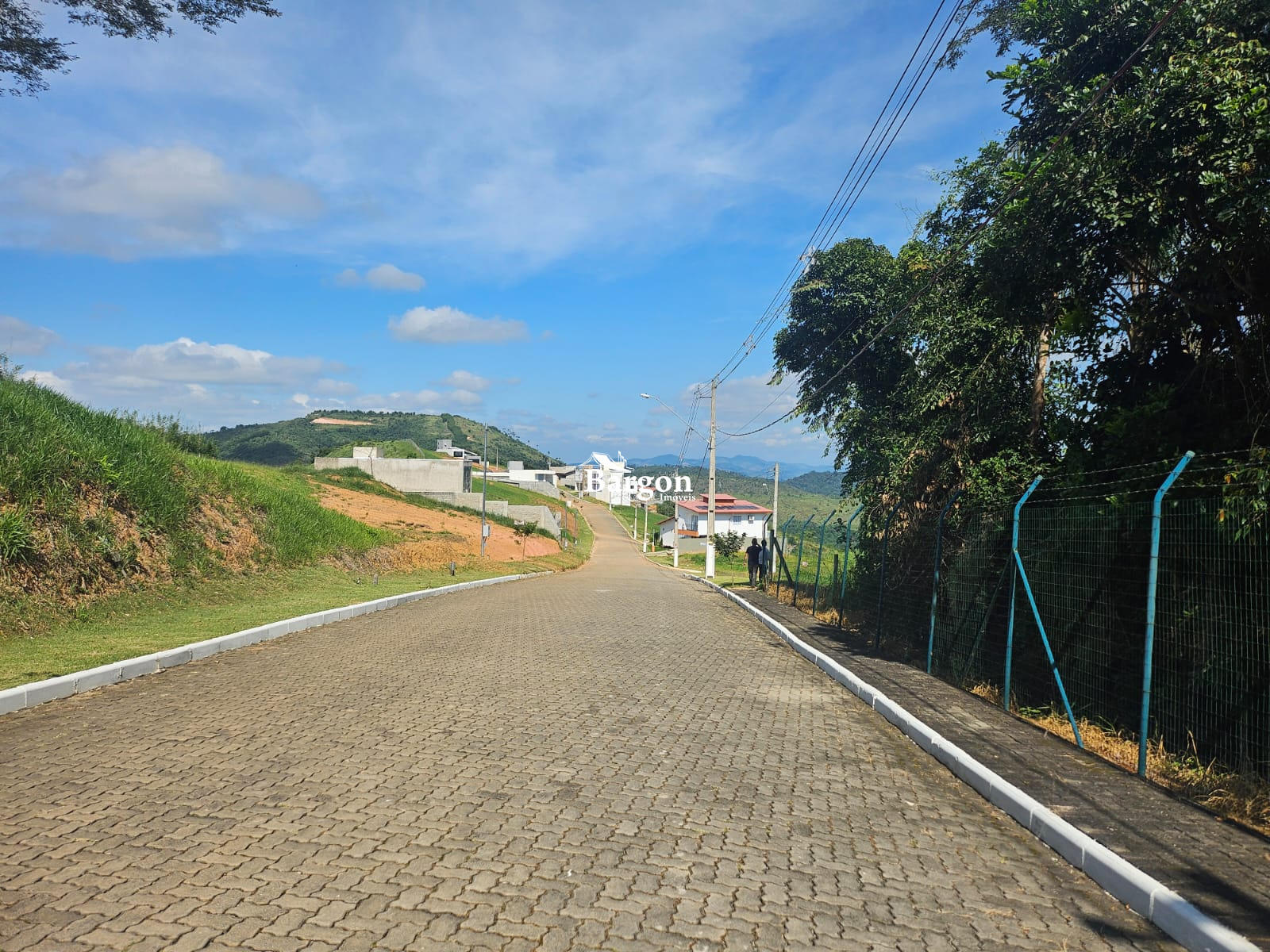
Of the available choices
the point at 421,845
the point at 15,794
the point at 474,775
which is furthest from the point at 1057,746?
the point at 15,794

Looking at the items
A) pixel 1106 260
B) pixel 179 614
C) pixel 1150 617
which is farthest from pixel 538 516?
pixel 1150 617

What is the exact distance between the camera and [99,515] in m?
15.1

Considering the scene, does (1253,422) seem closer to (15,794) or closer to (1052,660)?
(1052,660)

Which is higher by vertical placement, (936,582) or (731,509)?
(731,509)

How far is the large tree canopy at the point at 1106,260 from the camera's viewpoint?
24.5 feet

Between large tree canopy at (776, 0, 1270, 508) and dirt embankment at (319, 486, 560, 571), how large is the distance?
20253mm

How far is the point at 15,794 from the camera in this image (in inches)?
202

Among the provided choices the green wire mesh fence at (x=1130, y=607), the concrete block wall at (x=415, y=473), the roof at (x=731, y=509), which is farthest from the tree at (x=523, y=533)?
the roof at (x=731, y=509)

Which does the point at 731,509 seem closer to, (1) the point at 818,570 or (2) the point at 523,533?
(2) the point at 523,533

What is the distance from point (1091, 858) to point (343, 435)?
486 ft

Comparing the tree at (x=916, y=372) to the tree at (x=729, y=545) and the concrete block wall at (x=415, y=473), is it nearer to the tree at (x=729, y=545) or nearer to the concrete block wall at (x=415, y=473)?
the tree at (x=729, y=545)

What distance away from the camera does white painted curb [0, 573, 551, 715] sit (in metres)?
7.59

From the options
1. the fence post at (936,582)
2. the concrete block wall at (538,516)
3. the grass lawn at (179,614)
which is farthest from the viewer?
the concrete block wall at (538,516)

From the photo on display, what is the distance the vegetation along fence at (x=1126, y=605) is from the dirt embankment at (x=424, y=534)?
20.6 m
